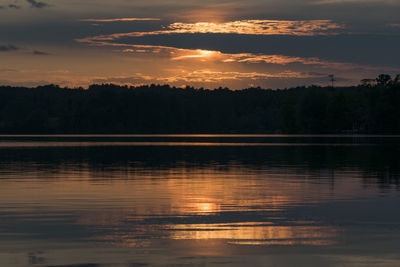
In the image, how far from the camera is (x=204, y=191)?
112 ft

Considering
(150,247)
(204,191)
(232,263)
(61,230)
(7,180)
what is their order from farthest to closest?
(7,180)
(204,191)
(61,230)
(150,247)
(232,263)

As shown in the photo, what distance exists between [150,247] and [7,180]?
24.7 meters

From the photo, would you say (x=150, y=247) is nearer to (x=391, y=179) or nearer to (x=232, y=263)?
(x=232, y=263)

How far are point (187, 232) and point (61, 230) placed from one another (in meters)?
3.69

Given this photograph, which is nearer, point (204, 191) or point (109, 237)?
point (109, 237)

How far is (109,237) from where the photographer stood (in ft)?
64.1

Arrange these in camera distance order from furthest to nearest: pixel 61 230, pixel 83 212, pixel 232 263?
pixel 83 212 < pixel 61 230 < pixel 232 263

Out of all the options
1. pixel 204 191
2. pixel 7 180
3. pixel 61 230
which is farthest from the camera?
pixel 7 180

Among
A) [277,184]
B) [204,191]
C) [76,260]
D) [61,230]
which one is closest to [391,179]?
[277,184]

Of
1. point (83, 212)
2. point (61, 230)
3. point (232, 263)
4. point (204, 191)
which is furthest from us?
point (204, 191)

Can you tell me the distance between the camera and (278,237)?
1955 cm

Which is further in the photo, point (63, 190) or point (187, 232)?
point (63, 190)

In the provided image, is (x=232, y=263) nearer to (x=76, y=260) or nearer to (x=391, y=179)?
(x=76, y=260)

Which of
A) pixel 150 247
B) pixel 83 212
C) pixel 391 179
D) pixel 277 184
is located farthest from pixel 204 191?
pixel 150 247
